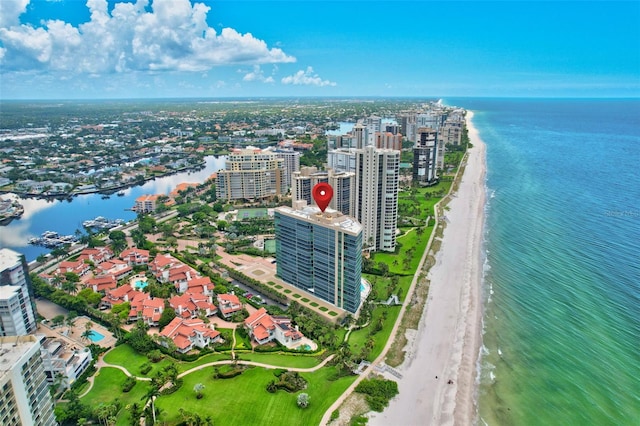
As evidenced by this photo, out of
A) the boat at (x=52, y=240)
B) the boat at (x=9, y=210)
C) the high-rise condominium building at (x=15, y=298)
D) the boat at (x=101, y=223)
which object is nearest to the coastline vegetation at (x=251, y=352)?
the boat at (x=52, y=240)

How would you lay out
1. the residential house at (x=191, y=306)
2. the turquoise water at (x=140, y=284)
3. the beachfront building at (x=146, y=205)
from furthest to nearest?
1. the beachfront building at (x=146, y=205)
2. the turquoise water at (x=140, y=284)
3. the residential house at (x=191, y=306)

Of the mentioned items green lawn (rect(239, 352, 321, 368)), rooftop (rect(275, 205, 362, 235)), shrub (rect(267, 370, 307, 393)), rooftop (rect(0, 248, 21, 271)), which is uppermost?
rooftop (rect(275, 205, 362, 235))

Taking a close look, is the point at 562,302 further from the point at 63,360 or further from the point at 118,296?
the point at 118,296

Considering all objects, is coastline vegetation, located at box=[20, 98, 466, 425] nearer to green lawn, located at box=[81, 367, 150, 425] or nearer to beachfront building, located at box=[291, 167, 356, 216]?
green lawn, located at box=[81, 367, 150, 425]

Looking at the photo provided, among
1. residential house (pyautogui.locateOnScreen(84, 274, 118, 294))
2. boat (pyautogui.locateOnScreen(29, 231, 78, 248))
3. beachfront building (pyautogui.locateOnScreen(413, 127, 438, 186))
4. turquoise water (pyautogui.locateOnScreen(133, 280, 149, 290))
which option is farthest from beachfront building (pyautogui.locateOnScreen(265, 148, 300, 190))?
residential house (pyautogui.locateOnScreen(84, 274, 118, 294))

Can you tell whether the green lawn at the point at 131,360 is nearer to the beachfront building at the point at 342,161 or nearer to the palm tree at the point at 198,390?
the palm tree at the point at 198,390

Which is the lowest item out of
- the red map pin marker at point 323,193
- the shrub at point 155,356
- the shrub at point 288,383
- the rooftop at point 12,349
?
the shrub at point 155,356

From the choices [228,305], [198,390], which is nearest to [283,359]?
[198,390]
